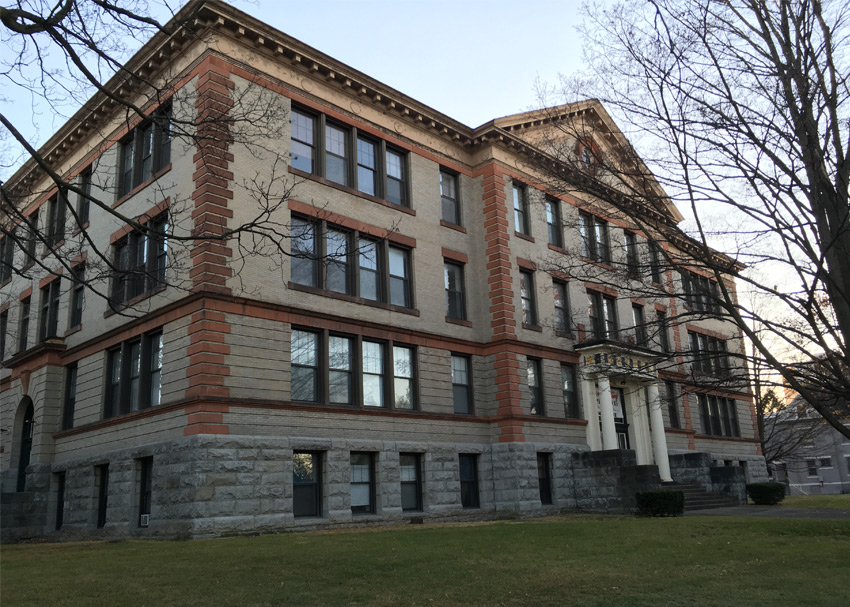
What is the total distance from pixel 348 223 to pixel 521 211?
8.87 m

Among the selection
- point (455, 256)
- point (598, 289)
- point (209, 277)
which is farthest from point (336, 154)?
point (598, 289)

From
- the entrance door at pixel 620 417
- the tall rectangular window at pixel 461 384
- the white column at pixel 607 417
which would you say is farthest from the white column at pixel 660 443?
the tall rectangular window at pixel 461 384

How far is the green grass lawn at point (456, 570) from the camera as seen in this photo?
8797mm

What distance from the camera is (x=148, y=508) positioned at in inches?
795

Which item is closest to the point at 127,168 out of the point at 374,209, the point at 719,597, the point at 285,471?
the point at 374,209

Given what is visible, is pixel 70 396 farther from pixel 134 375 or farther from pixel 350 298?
pixel 350 298

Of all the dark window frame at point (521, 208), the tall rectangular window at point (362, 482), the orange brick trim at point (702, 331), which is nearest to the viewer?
the tall rectangular window at point (362, 482)

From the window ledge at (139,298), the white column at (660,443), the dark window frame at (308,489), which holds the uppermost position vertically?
the window ledge at (139,298)

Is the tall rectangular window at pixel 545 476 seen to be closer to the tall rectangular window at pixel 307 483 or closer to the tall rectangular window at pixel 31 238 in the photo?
the tall rectangular window at pixel 307 483

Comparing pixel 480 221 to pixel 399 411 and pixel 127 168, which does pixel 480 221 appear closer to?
pixel 399 411

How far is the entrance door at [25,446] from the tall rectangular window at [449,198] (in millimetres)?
16943

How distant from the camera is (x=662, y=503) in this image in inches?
895

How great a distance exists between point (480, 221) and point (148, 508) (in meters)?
15.4

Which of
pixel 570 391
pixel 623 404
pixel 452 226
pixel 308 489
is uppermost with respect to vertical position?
pixel 452 226
